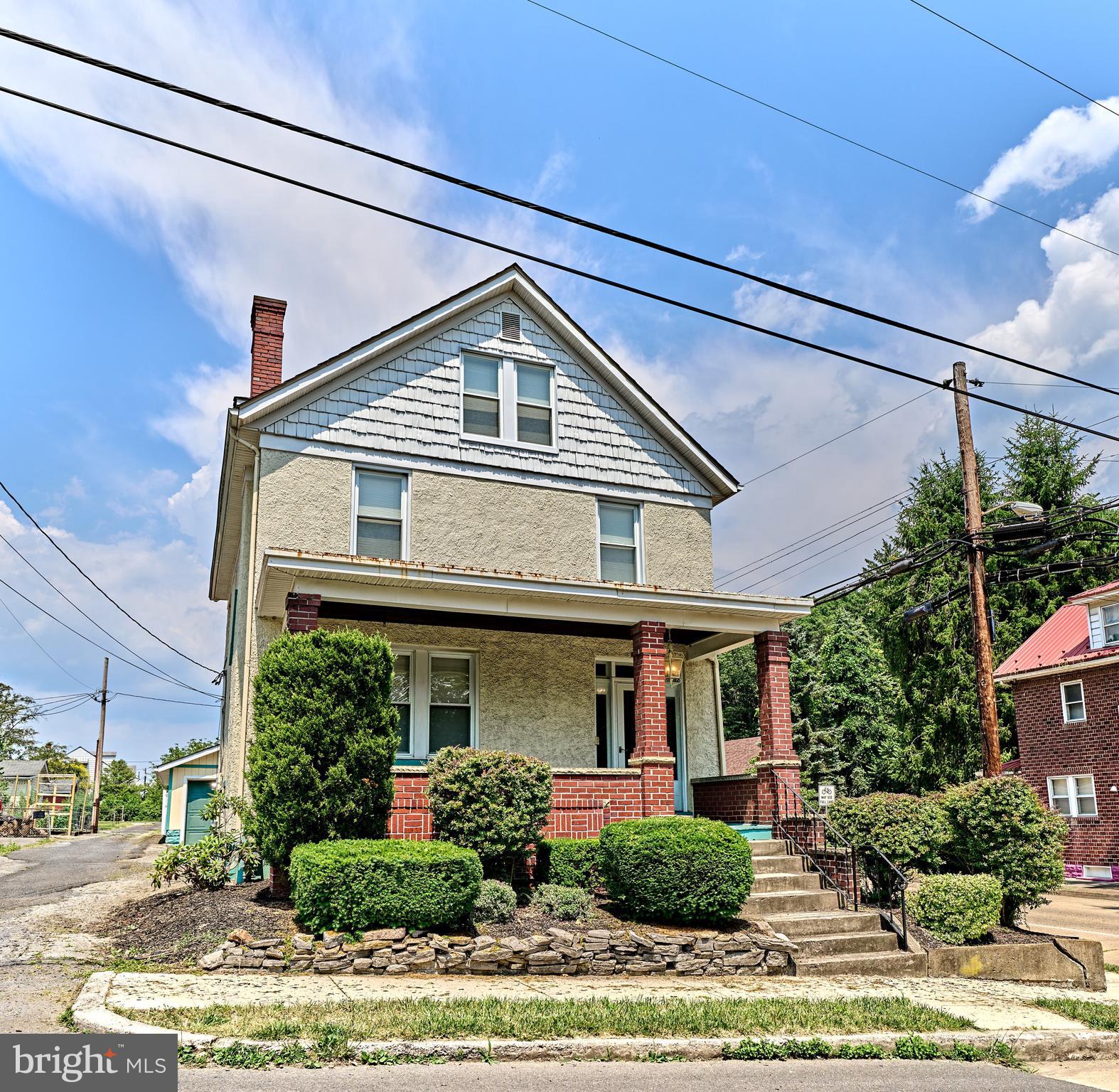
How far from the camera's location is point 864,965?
1100 cm

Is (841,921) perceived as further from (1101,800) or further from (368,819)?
(1101,800)

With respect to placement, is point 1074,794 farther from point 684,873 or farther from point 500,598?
point 500,598

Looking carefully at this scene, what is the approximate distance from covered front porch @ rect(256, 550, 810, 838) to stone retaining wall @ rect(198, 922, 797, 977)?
113 inches

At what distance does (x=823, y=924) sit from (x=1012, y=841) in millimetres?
2949

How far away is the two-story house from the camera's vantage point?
45.5ft

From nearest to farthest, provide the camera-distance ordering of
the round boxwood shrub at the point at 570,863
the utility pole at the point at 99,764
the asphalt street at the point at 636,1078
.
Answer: the asphalt street at the point at 636,1078, the round boxwood shrub at the point at 570,863, the utility pole at the point at 99,764

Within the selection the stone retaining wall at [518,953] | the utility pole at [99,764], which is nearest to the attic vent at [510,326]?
the stone retaining wall at [518,953]

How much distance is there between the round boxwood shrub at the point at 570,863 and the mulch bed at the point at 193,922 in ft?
10.2

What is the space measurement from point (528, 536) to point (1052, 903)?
1559cm

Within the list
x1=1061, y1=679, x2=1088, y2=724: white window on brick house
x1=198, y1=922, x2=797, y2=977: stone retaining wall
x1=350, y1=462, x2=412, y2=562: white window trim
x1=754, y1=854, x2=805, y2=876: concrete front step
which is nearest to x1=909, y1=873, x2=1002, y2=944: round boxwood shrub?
x1=754, y1=854, x2=805, y2=876: concrete front step

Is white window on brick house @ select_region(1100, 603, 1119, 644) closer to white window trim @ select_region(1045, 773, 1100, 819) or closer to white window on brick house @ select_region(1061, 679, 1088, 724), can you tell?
white window on brick house @ select_region(1061, 679, 1088, 724)

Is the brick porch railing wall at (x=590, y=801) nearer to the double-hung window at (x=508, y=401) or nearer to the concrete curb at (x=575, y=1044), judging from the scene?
the concrete curb at (x=575, y=1044)

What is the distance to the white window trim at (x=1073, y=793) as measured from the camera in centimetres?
2828

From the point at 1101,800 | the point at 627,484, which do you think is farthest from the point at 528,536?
the point at 1101,800
